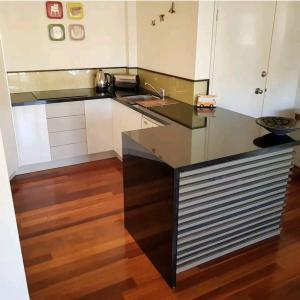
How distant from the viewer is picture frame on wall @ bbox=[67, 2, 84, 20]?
A: 3.44 metres

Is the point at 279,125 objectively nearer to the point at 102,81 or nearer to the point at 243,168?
the point at 243,168

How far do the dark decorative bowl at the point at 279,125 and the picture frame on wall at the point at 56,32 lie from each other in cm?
256

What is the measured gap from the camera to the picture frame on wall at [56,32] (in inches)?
135

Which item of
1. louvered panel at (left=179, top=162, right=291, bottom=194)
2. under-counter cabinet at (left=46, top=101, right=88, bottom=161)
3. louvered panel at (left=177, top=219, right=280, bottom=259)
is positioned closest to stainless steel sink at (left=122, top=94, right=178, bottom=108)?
under-counter cabinet at (left=46, top=101, right=88, bottom=161)

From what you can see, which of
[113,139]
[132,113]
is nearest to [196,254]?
[132,113]

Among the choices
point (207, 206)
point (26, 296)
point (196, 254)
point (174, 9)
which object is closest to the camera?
point (26, 296)

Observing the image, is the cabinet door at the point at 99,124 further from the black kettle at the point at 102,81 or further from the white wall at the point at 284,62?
the white wall at the point at 284,62

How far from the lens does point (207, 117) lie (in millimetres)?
2543

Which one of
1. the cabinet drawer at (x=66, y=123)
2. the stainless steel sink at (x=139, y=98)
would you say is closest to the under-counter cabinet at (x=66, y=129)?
the cabinet drawer at (x=66, y=123)

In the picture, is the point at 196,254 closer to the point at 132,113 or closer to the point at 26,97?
the point at 132,113

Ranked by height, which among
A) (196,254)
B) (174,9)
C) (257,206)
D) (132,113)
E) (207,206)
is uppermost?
(174,9)

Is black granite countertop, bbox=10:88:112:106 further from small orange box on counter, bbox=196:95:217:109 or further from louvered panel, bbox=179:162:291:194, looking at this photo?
louvered panel, bbox=179:162:291:194

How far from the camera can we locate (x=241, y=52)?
9.43 feet

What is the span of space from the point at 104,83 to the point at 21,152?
1283mm
